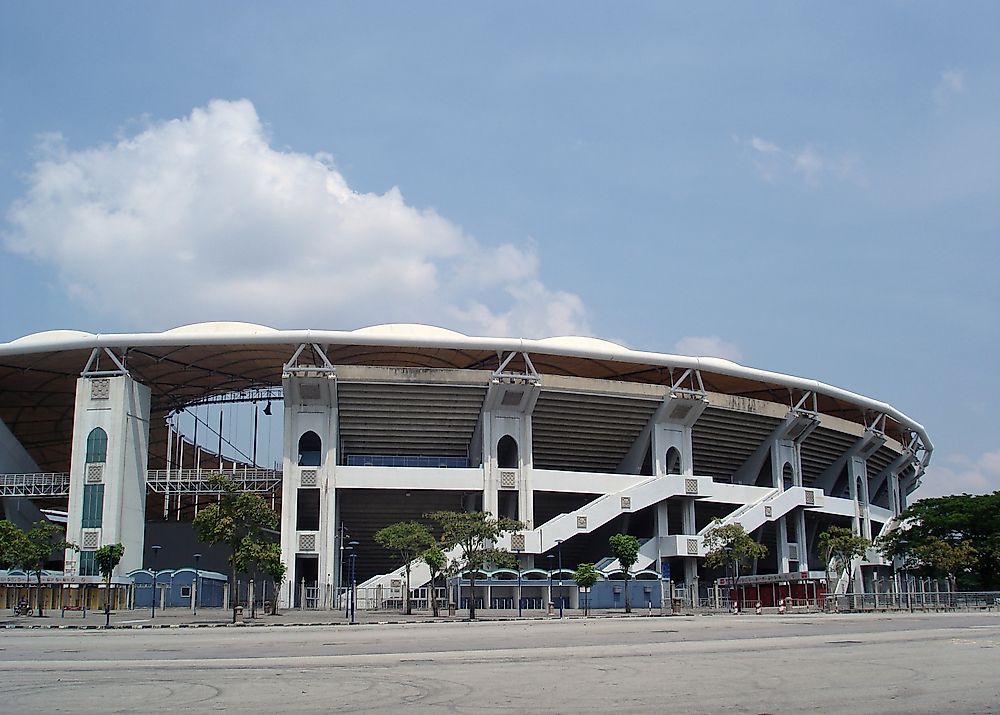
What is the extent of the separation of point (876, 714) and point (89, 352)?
218ft

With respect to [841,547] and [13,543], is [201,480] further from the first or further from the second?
[841,547]

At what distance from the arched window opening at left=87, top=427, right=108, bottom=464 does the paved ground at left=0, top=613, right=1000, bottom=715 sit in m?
38.8

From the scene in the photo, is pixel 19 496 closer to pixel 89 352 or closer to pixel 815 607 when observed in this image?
pixel 89 352

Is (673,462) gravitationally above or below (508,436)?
below

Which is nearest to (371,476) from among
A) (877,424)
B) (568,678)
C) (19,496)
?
(19,496)

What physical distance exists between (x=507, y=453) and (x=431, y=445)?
5.72 meters

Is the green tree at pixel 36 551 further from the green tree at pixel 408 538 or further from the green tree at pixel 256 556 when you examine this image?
the green tree at pixel 408 538

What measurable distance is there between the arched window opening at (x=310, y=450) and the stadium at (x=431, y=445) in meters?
0.14

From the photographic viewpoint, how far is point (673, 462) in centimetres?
7888

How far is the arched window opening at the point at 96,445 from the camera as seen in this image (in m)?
69.1

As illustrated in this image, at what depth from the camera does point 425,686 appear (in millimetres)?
17625

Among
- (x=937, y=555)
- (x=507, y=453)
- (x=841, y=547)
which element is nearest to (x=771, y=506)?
(x=841, y=547)

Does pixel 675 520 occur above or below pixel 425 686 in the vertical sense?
above

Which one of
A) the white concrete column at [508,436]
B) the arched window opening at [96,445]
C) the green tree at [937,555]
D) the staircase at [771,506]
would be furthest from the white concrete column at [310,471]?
the green tree at [937,555]
